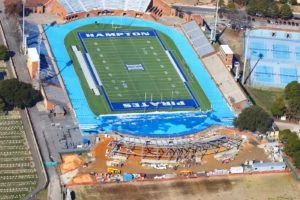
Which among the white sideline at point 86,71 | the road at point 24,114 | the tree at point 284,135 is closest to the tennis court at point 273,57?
the tree at point 284,135

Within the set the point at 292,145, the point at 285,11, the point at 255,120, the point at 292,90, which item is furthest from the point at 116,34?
the point at 292,145

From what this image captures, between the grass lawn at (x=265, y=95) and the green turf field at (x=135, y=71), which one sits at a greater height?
the green turf field at (x=135, y=71)

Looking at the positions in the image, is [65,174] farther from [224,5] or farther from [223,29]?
[224,5]

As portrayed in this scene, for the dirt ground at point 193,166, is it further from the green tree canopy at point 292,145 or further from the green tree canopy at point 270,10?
the green tree canopy at point 270,10

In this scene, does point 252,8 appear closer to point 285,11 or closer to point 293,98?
point 285,11

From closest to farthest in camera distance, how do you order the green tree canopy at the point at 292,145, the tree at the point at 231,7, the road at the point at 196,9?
the green tree canopy at the point at 292,145 → the road at the point at 196,9 → the tree at the point at 231,7

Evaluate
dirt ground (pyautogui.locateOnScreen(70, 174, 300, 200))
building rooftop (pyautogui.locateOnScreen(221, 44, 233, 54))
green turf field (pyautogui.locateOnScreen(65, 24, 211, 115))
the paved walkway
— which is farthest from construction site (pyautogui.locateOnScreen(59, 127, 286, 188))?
building rooftop (pyautogui.locateOnScreen(221, 44, 233, 54))

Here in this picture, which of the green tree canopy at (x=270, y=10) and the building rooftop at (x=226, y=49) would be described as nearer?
the building rooftop at (x=226, y=49)
